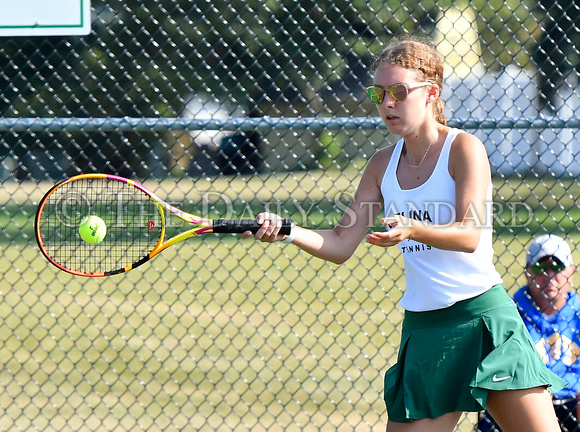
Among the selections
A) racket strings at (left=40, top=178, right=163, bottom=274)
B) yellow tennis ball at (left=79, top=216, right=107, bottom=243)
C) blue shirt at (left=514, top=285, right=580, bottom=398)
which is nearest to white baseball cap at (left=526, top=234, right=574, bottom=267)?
blue shirt at (left=514, top=285, right=580, bottom=398)

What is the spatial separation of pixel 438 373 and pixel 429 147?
690 millimetres

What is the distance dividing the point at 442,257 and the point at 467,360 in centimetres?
32

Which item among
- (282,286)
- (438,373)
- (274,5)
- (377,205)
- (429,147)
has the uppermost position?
(274,5)

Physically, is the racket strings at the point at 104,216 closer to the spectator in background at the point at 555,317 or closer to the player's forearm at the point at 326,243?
the player's forearm at the point at 326,243

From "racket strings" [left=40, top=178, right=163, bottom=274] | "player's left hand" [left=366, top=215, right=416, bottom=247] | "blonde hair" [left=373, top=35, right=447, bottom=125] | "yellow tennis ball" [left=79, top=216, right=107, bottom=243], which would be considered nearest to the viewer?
"player's left hand" [left=366, top=215, right=416, bottom=247]

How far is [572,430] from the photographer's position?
3.41m

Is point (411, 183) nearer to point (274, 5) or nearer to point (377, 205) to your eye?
point (377, 205)

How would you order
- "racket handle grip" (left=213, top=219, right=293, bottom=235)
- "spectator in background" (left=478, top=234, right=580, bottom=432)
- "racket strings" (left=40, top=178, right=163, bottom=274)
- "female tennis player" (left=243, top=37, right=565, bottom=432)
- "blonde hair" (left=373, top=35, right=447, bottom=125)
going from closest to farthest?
"female tennis player" (left=243, top=37, right=565, bottom=432)
"blonde hair" (left=373, top=35, right=447, bottom=125)
"racket handle grip" (left=213, top=219, right=293, bottom=235)
"spectator in background" (left=478, top=234, right=580, bottom=432)
"racket strings" (left=40, top=178, right=163, bottom=274)

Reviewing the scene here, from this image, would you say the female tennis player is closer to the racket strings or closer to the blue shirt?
the blue shirt

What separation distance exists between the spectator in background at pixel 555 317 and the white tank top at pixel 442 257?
47.4 inches

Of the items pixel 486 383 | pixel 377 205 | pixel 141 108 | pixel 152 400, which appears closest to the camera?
pixel 486 383

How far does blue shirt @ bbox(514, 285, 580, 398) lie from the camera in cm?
341

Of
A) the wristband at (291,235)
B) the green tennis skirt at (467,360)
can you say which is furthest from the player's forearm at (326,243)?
the green tennis skirt at (467,360)

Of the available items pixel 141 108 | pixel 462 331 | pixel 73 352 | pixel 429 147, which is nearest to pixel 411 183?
pixel 429 147
